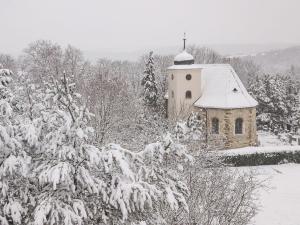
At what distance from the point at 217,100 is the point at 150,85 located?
333 inches

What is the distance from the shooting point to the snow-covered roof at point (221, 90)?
1091 inches

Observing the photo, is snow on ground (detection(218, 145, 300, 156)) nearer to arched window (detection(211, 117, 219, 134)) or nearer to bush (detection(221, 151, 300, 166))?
bush (detection(221, 151, 300, 166))

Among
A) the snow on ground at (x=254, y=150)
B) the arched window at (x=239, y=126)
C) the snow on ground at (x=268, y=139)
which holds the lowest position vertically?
the snow on ground at (x=268, y=139)

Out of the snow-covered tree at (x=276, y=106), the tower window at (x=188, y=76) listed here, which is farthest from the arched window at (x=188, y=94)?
the snow-covered tree at (x=276, y=106)

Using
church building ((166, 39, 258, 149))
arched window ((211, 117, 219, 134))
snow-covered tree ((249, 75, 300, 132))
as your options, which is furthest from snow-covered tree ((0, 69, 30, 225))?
Answer: snow-covered tree ((249, 75, 300, 132))

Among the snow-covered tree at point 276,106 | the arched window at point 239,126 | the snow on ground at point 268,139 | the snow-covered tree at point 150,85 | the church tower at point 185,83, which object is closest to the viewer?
the arched window at point 239,126

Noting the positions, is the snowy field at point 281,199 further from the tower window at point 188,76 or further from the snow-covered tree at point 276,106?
the snow-covered tree at point 276,106

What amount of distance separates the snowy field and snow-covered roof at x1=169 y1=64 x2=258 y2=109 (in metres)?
5.63

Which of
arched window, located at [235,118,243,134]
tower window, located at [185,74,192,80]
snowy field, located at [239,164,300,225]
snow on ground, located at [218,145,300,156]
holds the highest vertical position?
tower window, located at [185,74,192,80]

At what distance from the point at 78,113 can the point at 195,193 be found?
15.0 ft

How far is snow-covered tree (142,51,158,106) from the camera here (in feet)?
114

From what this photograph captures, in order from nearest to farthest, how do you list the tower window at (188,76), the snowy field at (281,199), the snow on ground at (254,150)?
the snowy field at (281,199)
the snow on ground at (254,150)
the tower window at (188,76)

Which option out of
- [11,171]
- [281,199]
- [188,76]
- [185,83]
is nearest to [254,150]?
[281,199]

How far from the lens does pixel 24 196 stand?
6332mm
